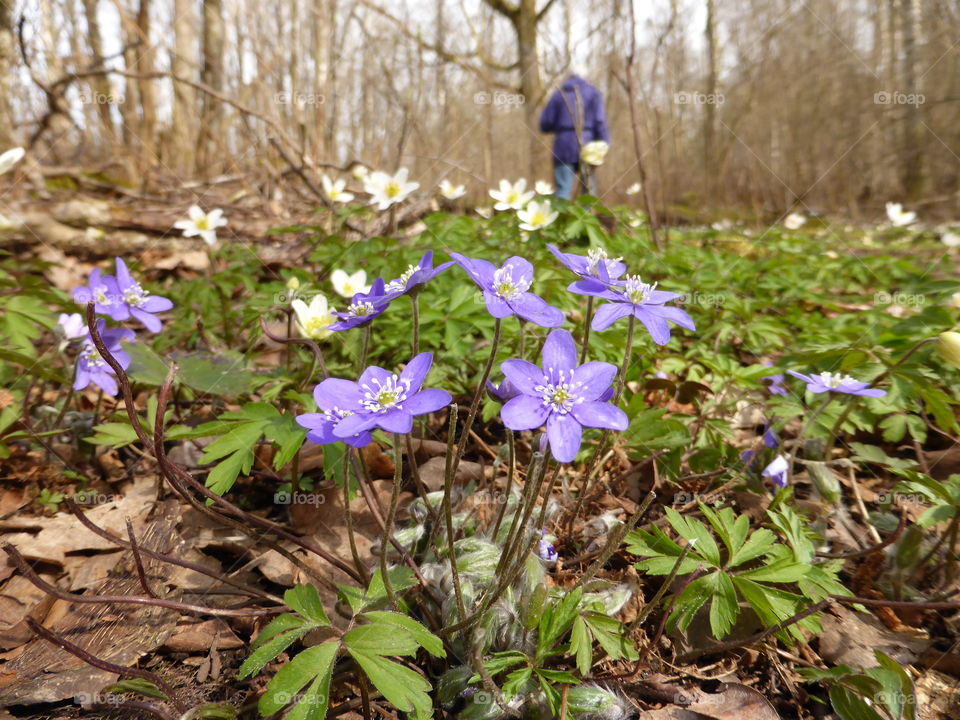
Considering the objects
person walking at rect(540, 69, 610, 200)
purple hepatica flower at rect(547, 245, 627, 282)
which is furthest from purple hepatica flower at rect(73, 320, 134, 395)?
person walking at rect(540, 69, 610, 200)

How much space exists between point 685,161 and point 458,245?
50.0ft

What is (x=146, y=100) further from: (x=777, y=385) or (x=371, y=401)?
(x=777, y=385)

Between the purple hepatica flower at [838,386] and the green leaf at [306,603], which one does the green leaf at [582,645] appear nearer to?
the green leaf at [306,603]

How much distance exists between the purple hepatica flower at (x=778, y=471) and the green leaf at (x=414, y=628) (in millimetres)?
1263

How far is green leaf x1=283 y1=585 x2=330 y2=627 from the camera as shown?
3.96 ft

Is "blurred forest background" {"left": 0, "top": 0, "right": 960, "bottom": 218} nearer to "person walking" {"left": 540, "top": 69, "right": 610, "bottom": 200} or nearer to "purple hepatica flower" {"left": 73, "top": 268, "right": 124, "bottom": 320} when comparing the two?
"person walking" {"left": 540, "top": 69, "right": 610, "bottom": 200}

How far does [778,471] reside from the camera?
181 centimetres

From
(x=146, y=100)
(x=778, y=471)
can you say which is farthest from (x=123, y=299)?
(x=146, y=100)

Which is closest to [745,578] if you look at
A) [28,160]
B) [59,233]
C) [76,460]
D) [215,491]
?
[215,491]

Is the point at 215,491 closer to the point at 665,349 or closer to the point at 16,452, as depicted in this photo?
the point at 16,452

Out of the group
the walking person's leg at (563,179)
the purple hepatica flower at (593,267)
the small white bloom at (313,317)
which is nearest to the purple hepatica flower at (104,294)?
the small white bloom at (313,317)

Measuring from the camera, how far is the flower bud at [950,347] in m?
1.73

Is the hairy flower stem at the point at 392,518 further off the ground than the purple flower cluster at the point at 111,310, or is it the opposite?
the purple flower cluster at the point at 111,310

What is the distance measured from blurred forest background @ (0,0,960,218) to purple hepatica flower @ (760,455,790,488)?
287 centimetres
